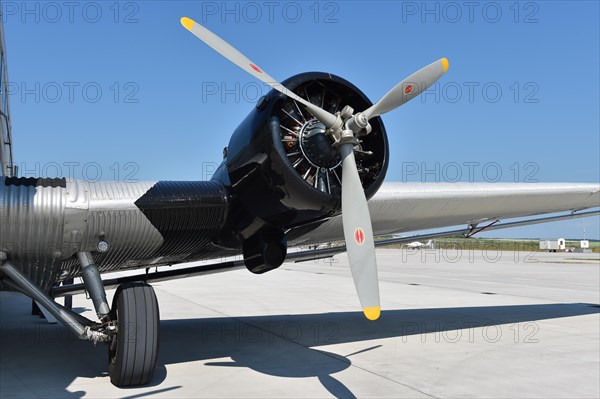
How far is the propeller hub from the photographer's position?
21.4ft

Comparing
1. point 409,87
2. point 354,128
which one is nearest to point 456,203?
point 409,87

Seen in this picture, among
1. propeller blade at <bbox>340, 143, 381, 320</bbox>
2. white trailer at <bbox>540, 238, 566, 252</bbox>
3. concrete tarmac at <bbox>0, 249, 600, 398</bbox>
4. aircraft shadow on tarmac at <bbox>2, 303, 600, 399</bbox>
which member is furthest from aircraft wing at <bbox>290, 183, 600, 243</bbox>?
white trailer at <bbox>540, 238, 566, 252</bbox>

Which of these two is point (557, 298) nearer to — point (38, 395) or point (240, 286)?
point (240, 286)

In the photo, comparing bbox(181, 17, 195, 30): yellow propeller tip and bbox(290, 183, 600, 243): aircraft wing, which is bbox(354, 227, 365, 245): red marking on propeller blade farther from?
bbox(181, 17, 195, 30): yellow propeller tip

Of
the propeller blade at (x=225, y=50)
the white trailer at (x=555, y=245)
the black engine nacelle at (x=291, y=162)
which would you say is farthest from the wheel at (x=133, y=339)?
the white trailer at (x=555, y=245)

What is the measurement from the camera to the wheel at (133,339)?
649 cm

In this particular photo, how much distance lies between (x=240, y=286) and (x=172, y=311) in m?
8.15

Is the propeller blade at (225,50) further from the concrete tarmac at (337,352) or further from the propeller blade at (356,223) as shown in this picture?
the concrete tarmac at (337,352)

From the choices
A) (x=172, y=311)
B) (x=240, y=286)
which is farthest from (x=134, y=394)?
(x=240, y=286)

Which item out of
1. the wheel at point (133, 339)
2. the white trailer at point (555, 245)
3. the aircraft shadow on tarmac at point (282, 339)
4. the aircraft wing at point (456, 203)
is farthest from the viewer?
Result: the white trailer at point (555, 245)

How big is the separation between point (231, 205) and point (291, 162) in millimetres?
1199

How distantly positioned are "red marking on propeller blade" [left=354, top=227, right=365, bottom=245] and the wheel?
268cm

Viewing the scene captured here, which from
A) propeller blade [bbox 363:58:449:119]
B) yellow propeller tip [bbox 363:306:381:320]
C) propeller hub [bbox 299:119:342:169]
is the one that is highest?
propeller blade [bbox 363:58:449:119]

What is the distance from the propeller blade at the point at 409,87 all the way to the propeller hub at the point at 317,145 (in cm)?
59
